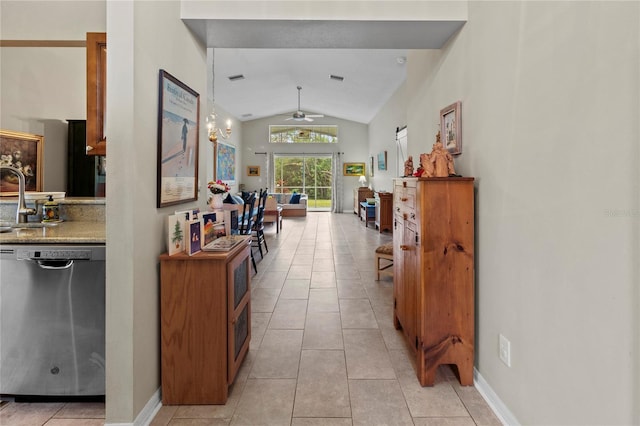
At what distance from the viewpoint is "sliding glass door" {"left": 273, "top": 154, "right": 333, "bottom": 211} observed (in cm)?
1290

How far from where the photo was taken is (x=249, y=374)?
2137 mm

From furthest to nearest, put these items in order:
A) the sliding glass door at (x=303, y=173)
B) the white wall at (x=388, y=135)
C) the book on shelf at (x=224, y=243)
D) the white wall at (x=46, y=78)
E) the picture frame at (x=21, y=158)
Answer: the sliding glass door at (x=303, y=173), the white wall at (x=388, y=135), the picture frame at (x=21, y=158), the white wall at (x=46, y=78), the book on shelf at (x=224, y=243)

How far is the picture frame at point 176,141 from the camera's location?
5.99 ft

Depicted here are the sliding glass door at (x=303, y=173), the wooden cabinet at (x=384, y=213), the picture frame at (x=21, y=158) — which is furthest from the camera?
the sliding glass door at (x=303, y=173)

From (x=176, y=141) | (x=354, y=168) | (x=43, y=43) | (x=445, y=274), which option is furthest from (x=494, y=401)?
(x=354, y=168)

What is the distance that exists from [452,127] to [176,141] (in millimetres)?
1831

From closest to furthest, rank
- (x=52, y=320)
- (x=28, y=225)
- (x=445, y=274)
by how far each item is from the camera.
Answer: (x=52, y=320) → (x=445, y=274) → (x=28, y=225)

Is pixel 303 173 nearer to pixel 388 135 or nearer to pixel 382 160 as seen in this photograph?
pixel 382 160

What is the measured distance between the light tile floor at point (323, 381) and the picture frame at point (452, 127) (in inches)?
58.6

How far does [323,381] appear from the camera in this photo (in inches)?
81.2

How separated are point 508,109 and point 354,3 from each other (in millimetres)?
1142

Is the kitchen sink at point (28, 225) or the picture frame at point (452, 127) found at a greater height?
the picture frame at point (452, 127)

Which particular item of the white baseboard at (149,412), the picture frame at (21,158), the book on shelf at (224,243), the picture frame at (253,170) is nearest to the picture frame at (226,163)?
the picture frame at (253,170)

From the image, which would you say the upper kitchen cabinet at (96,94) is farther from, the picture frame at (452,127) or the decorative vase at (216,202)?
the picture frame at (452,127)
